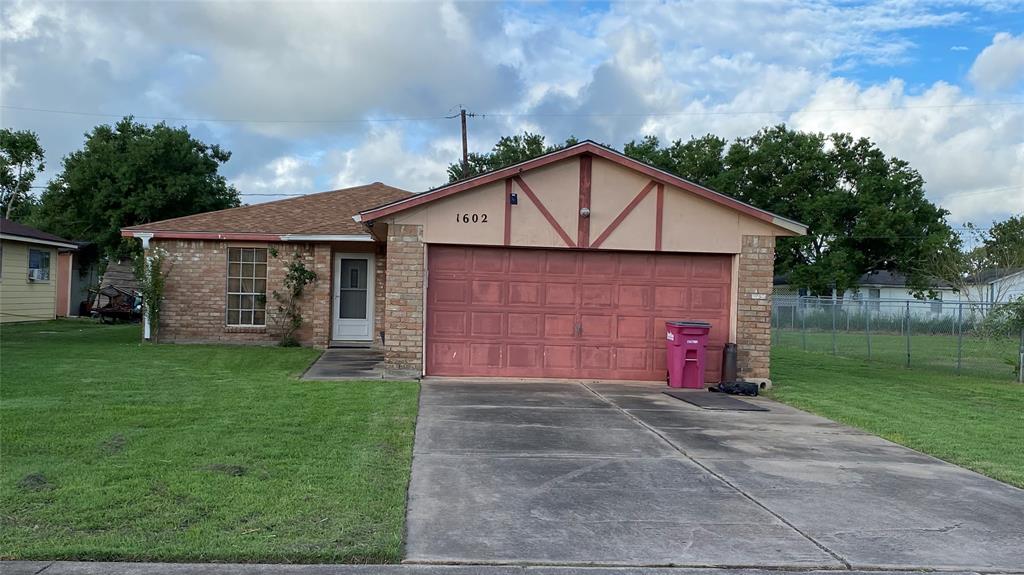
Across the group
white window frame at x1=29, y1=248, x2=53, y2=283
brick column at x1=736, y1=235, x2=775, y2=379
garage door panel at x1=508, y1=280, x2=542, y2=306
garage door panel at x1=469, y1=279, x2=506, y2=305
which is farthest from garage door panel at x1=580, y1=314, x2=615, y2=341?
white window frame at x1=29, y1=248, x2=53, y2=283

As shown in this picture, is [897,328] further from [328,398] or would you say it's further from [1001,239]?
[328,398]

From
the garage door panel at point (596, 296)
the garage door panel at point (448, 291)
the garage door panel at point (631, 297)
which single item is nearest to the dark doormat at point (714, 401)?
the garage door panel at point (631, 297)

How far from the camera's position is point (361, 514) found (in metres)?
5.60

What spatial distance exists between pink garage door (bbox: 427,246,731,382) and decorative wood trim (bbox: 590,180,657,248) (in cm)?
30

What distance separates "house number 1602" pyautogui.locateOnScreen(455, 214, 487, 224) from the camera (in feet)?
44.1

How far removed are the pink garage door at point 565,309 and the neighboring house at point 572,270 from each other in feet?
0.06

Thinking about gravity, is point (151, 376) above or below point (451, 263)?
below

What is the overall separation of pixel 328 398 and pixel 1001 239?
33.1m

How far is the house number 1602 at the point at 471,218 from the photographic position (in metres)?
13.4

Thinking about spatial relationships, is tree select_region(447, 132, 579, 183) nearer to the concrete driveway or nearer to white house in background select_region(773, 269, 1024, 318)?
white house in background select_region(773, 269, 1024, 318)

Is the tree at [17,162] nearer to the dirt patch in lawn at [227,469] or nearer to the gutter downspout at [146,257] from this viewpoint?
the gutter downspout at [146,257]

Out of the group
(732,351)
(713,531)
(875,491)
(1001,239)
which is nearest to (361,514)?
(713,531)

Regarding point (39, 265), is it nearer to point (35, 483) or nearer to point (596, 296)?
Result: point (596, 296)

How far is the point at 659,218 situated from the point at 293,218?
9.77 meters
